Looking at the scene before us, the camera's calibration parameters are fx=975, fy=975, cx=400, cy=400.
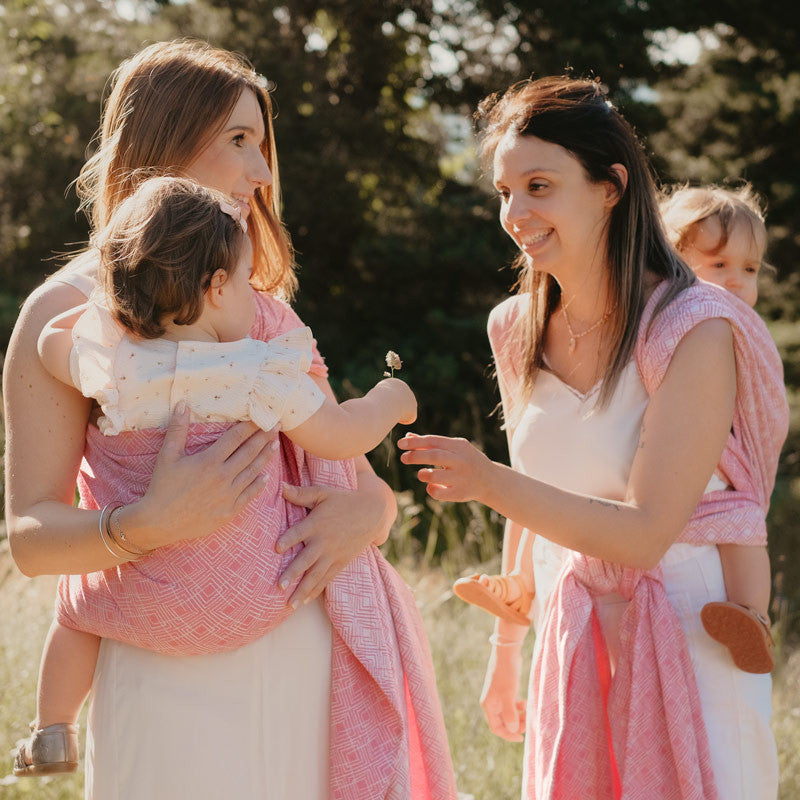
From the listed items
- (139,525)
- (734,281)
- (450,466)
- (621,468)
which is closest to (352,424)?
(450,466)

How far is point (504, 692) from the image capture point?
2.52 m

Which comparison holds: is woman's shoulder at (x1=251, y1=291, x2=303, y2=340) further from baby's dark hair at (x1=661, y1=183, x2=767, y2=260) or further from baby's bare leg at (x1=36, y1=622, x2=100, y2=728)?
baby's dark hair at (x1=661, y1=183, x2=767, y2=260)

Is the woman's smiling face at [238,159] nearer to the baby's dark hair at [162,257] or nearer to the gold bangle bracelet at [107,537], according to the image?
the baby's dark hair at [162,257]

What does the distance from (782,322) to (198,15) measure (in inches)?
301

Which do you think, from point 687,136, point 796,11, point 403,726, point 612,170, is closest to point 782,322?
point 687,136

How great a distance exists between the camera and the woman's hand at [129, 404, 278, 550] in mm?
1591

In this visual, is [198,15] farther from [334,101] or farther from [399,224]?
[399,224]

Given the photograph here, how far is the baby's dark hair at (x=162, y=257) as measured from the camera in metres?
1.60

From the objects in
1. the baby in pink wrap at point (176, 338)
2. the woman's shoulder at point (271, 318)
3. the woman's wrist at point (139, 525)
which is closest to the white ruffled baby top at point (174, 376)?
the baby in pink wrap at point (176, 338)

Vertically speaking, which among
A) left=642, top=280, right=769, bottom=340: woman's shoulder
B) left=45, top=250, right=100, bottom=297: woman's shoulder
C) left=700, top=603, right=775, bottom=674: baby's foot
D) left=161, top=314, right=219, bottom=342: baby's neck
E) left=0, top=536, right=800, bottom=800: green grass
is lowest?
left=0, top=536, right=800, bottom=800: green grass

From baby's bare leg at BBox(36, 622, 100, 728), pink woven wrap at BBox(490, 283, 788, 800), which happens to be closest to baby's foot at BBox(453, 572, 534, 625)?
pink woven wrap at BBox(490, 283, 788, 800)

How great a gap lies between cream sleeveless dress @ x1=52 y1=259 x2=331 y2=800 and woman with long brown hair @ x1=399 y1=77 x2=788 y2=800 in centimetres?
48

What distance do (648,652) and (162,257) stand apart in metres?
1.28

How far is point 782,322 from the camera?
11.6m
